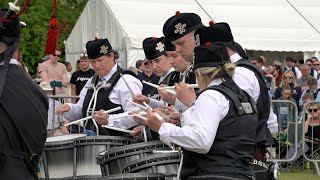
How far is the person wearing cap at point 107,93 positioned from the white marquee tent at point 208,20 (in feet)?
51.3

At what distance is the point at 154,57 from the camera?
1105cm

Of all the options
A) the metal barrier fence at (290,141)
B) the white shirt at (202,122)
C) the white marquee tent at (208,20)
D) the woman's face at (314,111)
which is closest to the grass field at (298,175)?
the metal barrier fence at (290,141)

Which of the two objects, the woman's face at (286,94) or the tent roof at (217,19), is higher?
the tent roof at (217,19)

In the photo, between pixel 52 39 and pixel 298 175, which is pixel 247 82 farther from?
pixel 298 175

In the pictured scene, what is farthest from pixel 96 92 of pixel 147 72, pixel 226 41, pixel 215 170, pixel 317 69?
pixel 317 69

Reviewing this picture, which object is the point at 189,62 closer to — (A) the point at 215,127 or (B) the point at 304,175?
(A) the point at 215,127

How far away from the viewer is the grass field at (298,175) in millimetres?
16431

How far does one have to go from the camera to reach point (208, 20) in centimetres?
3122

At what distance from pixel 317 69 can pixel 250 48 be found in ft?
15.2

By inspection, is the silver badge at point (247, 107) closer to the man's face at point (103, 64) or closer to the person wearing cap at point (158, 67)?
the person wearing cap at point (158, 67)

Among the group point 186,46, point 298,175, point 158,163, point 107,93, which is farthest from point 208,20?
point 158,163

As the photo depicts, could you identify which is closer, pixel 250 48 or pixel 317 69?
pixel 317 69

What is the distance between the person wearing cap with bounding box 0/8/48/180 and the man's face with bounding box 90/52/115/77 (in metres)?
4.53

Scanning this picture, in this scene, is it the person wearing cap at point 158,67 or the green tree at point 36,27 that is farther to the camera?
the green tree at point 36,27
